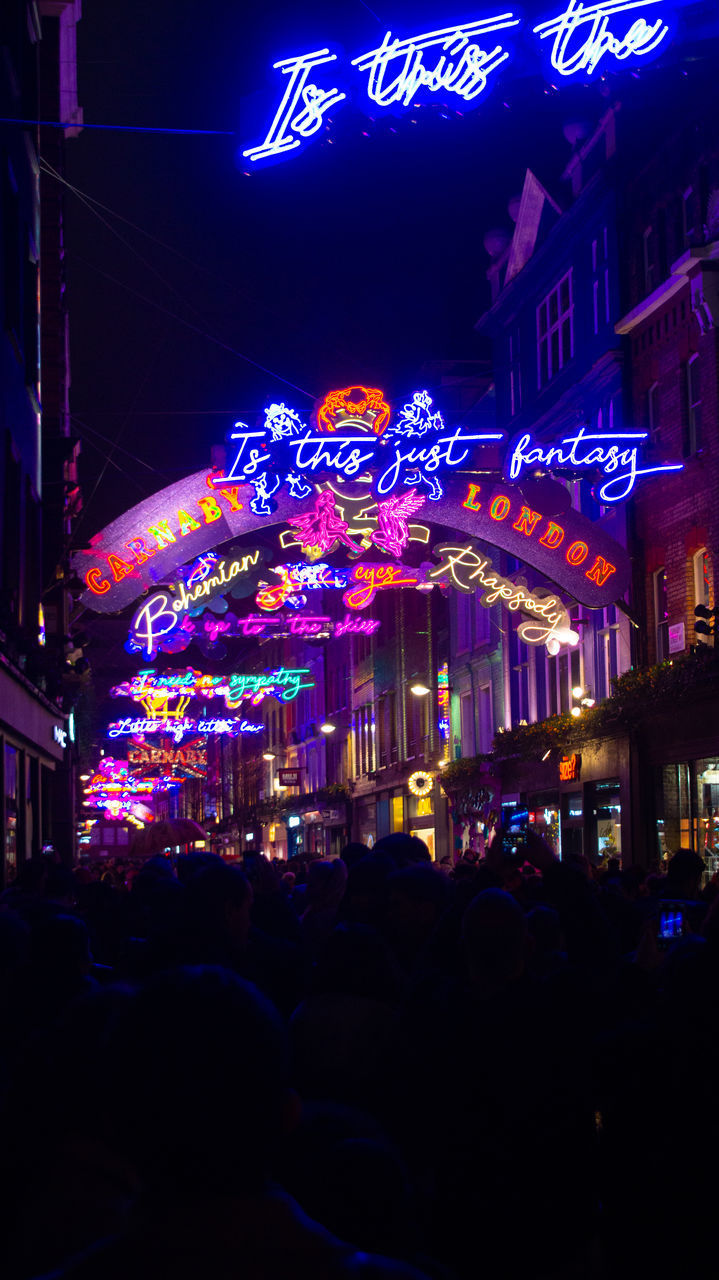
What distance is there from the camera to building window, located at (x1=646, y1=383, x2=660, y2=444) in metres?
26.1

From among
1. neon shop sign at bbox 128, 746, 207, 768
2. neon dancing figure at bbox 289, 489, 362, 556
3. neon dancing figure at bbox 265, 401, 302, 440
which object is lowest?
neon shop sign at bbox 128, 746, 207, 768

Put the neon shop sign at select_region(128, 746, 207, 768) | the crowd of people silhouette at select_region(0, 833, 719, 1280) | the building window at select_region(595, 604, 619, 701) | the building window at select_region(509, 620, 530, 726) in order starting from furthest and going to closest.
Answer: the neon shop sign at select_region(128, 746, 207, 768), the building window at select_region(509, 620, 530, 726), the building window at select_region(595, 604, 619, 701), the crowd of people silhouette at select_region(0, 833, 719, 1280)

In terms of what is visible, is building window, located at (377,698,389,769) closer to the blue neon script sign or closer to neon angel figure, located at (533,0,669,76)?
the blue neon script sign

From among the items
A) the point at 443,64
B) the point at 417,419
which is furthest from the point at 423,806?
the point at 443,64

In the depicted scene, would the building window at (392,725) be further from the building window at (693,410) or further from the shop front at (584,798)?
the building window at (693,410)

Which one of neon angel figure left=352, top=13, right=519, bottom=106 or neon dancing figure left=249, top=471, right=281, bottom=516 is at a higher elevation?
neon angel figure left=352, top=13, right=519, bottom=106

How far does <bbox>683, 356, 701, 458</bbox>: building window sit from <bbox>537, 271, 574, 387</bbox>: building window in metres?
6.81

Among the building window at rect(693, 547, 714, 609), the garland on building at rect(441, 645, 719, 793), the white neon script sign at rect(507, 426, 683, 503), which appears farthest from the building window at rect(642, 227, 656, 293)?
the garland on building at rect(441, 645, 719, 793)

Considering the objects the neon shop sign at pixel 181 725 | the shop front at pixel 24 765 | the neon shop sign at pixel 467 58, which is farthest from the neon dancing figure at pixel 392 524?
the neon shop sign at pixel 181 725

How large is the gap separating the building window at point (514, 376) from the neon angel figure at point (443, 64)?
65.6ft

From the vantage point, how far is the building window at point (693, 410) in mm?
24297

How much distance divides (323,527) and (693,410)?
704cm

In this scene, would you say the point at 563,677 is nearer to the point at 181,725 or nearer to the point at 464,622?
the point at 464,622

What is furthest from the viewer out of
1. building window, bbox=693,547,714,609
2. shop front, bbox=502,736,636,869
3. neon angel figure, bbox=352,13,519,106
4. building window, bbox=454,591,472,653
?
building window, bbox=454,591,472,653
